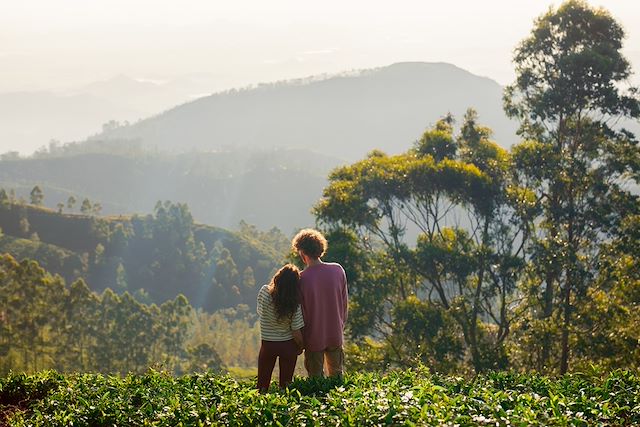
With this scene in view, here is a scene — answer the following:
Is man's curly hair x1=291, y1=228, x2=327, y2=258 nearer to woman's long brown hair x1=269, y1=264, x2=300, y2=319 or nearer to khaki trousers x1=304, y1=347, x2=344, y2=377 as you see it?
woman's long brown hair x1=269, y1=264, x2=300, y2=319

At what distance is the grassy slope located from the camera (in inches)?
184

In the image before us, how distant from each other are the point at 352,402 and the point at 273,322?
2.29 metres

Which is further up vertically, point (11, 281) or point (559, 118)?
point (559, 118)

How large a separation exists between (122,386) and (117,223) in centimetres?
12631

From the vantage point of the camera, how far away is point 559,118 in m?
21.5

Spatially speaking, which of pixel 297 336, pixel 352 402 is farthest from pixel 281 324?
pixel 352 402

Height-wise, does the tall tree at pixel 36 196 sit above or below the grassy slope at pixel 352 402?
above

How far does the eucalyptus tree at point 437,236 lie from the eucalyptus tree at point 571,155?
31.3 inches

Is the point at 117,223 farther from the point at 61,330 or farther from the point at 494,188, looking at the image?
the point at 494,188

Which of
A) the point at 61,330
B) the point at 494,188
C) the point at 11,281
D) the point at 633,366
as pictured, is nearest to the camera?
the point at 633,366

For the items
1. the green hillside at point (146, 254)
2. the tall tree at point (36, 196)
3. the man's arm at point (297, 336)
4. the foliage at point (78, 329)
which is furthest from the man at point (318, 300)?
the tall tree at point (36, 196)

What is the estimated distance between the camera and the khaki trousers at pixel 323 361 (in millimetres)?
7426

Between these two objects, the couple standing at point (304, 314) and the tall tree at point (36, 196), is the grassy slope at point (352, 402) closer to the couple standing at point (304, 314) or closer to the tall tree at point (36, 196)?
the couple standing at point (304, 314)

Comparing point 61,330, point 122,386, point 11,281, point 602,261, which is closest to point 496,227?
point 602,261
